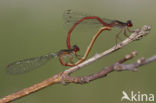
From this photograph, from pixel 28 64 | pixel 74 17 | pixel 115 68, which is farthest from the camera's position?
pixel 74 17

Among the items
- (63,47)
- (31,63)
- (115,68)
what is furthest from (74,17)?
(63,47)

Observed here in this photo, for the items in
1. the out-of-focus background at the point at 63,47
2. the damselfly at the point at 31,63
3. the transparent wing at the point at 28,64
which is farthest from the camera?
the out-of-focus background at the point at 63,47

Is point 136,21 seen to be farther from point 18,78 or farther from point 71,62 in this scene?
point 71,62

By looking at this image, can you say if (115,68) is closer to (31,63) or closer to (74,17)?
(31,63)

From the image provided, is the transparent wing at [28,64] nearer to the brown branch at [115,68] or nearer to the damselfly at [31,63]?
the damselfly at [31,63]

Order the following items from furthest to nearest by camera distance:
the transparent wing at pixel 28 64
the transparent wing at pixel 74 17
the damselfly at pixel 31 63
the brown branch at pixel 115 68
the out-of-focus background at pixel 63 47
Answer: the out-of-focus background at pixel 63 47 < the transparent wing at pixel 74 17 < the transparent wing at pixel 28 64 < the damselfly at pixel 31 63 < the brown branch at pixel 115 68

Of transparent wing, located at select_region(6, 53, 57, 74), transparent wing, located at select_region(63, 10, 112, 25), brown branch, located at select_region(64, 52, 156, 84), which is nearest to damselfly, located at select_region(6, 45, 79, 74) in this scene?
transparent wing, located at select_region(6, 53, 57, 74)

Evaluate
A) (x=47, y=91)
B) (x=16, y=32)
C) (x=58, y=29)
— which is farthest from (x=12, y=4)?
(x=47, y=91)

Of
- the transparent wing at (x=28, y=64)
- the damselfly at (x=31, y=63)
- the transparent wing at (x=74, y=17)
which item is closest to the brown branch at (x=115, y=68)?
the damselfly at (x=31, y=63)

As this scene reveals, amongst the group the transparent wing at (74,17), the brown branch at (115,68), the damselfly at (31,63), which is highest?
the transparent wing at (74,17)
